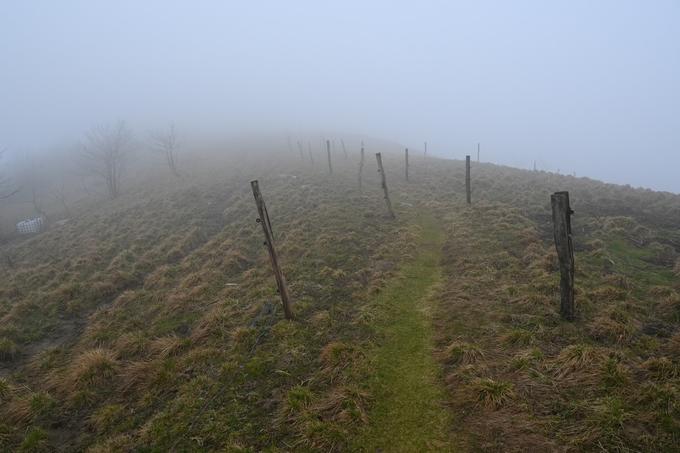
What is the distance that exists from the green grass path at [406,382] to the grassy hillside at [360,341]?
42mm

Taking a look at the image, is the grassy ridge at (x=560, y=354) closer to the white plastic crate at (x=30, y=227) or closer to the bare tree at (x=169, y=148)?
the white plastic crate at (x=30, y=227)

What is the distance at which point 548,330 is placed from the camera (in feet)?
26.8

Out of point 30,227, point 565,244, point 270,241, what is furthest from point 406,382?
point 30,227

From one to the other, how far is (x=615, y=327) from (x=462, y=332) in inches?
132

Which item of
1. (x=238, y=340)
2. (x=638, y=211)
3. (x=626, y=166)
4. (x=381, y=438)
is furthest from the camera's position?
(x=626, y=166)

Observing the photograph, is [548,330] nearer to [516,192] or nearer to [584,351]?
[584,351]

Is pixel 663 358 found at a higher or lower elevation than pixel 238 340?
higher

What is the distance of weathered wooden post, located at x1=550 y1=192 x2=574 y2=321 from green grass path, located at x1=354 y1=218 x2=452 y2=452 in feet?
11.7

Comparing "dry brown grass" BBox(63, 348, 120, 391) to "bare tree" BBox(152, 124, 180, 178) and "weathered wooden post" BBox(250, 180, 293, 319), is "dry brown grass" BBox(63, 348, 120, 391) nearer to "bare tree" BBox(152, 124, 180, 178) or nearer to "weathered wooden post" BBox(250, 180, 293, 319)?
"weathered wooden post" BBox(250, 180, 293, 319)

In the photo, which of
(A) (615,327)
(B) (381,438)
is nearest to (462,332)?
(A) (615,327)

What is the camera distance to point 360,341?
9.01 meters

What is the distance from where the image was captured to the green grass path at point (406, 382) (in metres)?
5.95

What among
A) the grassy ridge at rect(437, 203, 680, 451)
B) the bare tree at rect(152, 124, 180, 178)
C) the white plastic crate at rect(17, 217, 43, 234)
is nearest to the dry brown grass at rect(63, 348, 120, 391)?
the grassy ridge at rect(437, 203, 680, 451)

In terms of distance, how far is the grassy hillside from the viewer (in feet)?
20.0
